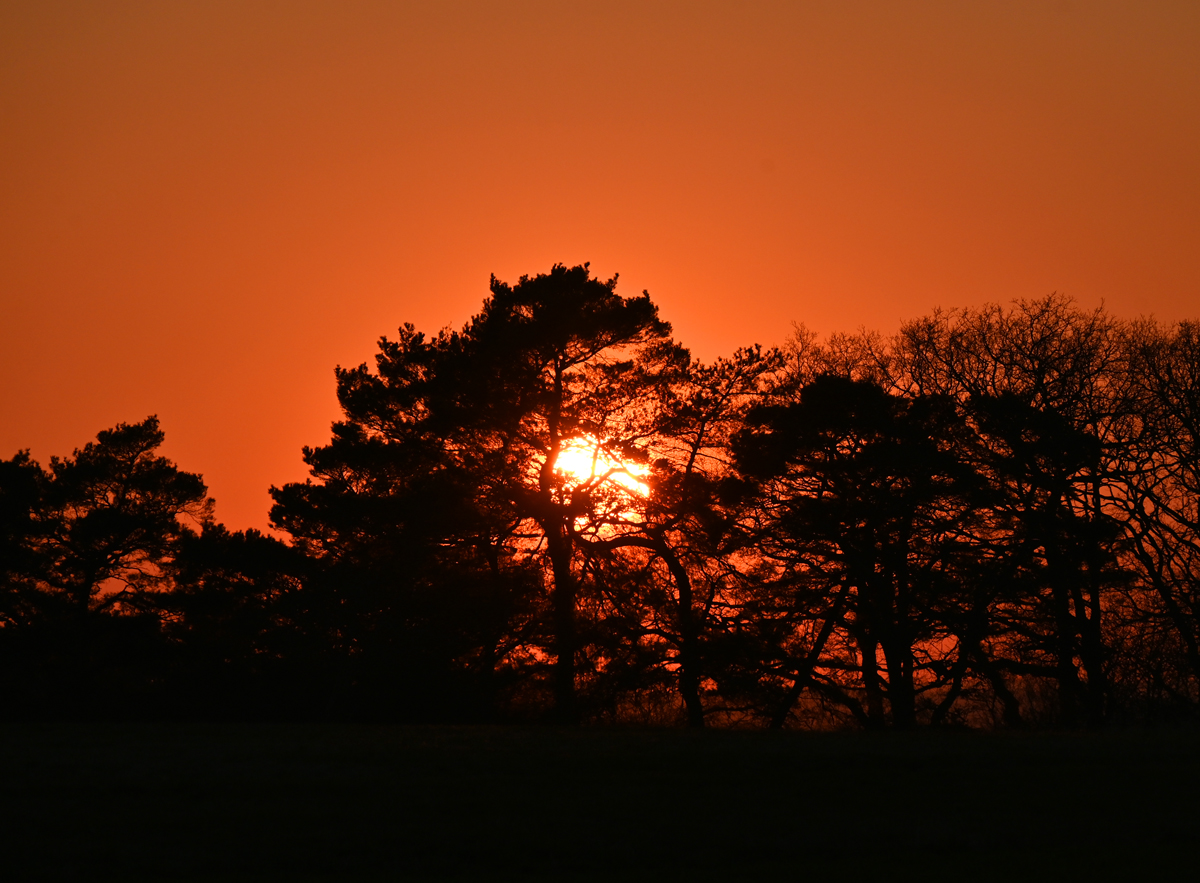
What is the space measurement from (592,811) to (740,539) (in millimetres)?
19782

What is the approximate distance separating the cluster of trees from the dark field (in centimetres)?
1252

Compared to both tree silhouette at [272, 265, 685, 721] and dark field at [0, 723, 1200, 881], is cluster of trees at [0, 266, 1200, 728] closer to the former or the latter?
tree silhouette at [272, 265, 685, 721]

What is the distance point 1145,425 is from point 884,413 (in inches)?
257

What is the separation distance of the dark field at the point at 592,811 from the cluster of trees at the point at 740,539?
Answer: 41.1 ft

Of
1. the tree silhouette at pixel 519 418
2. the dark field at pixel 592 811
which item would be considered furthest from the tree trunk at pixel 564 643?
the dark field at pixel 592 811

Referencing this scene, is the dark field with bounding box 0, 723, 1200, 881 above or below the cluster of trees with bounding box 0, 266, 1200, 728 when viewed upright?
below

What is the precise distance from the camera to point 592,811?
10.4 meters

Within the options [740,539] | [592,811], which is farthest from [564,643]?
[592,811]

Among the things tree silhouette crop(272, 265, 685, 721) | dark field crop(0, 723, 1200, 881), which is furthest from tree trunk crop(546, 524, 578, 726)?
→ dark field crop(0, 723, 1200, 881)

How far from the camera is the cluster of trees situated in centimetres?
2739

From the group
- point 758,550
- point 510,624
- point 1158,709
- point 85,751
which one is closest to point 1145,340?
point 1158,709

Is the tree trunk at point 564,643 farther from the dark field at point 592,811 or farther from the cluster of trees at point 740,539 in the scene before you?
the dark field at point 592,811

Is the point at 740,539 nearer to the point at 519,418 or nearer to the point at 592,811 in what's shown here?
the point at 519,418

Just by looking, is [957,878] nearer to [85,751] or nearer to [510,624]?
[85,751]
